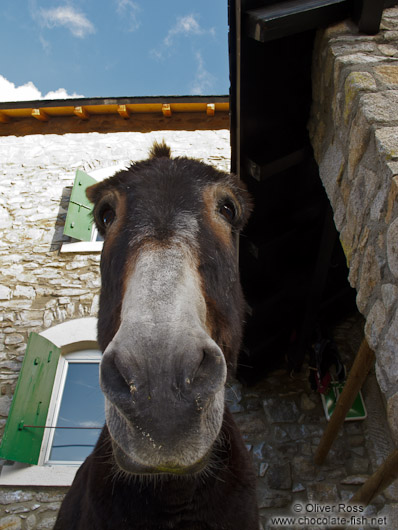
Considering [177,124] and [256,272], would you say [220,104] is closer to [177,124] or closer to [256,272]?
[177,124]

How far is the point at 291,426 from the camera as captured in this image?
4.28 metres

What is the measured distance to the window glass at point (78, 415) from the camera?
4.11 m

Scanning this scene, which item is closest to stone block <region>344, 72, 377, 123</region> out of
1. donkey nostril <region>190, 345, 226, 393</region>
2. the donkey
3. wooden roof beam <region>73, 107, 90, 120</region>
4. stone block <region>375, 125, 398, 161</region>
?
stone block <region>375, 125, 398, 161</region>

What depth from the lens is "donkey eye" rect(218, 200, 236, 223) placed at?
6.77 ft

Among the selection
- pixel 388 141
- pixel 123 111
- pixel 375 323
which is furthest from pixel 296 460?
pixel 123 111

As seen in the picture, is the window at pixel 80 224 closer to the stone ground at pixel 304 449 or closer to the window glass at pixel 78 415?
the window glass at pixel 78 415

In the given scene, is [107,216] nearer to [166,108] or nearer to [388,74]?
[388,74]

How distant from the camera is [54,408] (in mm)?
4414

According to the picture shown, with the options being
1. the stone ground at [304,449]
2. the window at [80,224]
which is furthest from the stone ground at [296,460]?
the window at [80,224]

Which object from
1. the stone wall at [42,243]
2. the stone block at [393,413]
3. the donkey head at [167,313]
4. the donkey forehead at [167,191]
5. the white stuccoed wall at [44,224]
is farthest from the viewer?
the white stuccoed wall at [44,224]

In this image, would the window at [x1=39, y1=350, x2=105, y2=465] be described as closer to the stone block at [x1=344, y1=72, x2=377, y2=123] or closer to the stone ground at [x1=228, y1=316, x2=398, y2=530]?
the stone ground at [x1=228, y1=316, x2=398, y2=530]

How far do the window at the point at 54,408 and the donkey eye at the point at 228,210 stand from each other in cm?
262

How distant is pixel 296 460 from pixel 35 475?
2.70 metres

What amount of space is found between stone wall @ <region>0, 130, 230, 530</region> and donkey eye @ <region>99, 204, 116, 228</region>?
302 cm
